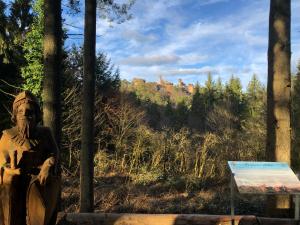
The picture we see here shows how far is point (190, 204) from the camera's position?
929 cm

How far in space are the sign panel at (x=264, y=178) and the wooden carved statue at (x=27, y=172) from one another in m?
2.74

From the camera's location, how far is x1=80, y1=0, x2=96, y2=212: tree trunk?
7.55 m

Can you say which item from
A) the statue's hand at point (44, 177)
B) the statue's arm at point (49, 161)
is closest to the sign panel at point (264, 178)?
the statue's arm at point (49, 161)

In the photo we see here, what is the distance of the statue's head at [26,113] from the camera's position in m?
3.38

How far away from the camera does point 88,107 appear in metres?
7.59

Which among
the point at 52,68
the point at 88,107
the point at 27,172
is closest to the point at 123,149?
the point at 88,107

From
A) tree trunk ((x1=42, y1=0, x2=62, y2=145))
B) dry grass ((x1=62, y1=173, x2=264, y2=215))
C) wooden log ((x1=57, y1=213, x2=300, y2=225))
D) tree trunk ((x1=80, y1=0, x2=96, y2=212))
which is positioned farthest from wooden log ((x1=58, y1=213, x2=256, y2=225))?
dry grass ((x1=62, y1=173, x2=264, y2=215))

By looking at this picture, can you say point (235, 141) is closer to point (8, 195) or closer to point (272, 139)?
point (272, 139)

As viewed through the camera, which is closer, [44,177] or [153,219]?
[44,177]

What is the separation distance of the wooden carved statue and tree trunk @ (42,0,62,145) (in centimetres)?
293

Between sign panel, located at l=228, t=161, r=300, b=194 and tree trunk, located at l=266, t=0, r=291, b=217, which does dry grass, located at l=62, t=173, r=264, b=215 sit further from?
sign panel, located at l=228, t=161, r=300, b=194

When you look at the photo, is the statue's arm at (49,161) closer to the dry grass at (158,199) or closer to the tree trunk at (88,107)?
the tree trunk at (88,107)

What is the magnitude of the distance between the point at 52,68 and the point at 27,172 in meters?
3.29

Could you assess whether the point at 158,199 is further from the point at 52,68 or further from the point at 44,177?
the point at 44,177
